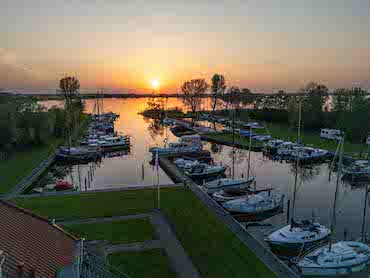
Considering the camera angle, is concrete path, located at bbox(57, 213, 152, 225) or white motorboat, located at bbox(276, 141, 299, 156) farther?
white motorboat, located at bbox(276, 141, 299, 156)

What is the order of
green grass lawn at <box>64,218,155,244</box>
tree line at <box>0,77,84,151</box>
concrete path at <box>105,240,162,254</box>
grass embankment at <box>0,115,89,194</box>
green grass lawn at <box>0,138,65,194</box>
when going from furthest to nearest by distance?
tree line at <box>0,77,84,151</box>, grass embankment at <box>0,115,89,194</box>, green grass lawn at <box>0,138,65,194</box>, green grass lawn at <box>64,218,155,244</box>, concrete path at <box>105,240,162,254</box>

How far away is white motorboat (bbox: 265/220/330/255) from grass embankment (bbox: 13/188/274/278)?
3.26 metres

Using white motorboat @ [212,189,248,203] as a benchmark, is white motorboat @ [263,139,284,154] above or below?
above

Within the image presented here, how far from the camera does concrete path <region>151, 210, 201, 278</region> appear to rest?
1678cm

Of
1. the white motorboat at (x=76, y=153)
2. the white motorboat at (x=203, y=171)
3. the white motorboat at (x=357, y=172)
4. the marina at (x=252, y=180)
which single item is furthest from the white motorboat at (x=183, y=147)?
the white motorboat at (x=357, y=172)

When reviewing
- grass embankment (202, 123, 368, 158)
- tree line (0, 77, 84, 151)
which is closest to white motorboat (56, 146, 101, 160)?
tree line (0, 77, 84, 151)

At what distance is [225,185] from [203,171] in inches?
260

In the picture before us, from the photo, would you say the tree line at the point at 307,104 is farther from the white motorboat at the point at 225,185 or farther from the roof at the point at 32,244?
Answer: the roof at the point at 32,244

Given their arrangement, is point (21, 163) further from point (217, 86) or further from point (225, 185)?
point (217, 86)

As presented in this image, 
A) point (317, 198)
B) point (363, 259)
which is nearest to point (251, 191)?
point (317, 198)

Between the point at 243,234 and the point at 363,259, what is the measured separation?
7.01m

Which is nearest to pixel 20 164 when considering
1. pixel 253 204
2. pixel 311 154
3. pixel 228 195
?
pixel 228 195

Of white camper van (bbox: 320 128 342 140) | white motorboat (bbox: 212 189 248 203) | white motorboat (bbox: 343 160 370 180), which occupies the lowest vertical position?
white motorboat (bbox: 212 189 248 203)

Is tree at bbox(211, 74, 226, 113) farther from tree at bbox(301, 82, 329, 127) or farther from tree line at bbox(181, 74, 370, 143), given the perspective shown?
tree at bbox(301, 82, 329, 127)
